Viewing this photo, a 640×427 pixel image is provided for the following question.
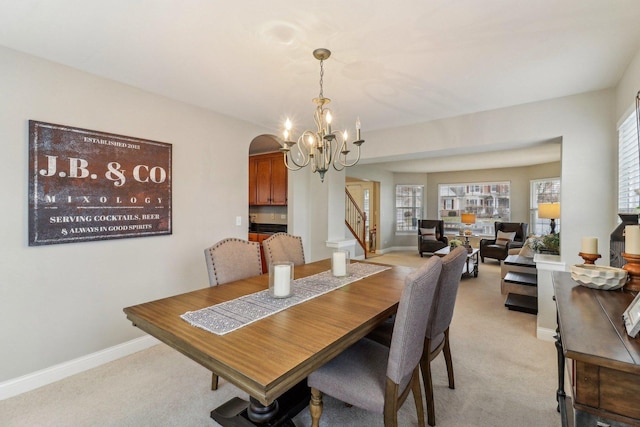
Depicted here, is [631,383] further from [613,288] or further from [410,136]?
[410,136]

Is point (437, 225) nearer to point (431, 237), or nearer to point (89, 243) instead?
point (431, 237)

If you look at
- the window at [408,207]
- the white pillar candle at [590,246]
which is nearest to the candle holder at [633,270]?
the white pillar candle at [590,246]

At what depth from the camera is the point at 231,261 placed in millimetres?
2268

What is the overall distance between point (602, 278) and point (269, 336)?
1.70 m

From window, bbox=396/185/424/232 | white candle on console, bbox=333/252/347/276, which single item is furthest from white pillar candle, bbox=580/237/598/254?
window, bbox=396/185/424/232

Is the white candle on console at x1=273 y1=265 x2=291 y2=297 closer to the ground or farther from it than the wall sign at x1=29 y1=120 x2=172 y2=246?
closer to the ground

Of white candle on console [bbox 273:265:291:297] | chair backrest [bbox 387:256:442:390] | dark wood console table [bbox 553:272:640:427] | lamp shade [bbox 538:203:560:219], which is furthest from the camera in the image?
lamp shade [bbox 538:203:560:219]

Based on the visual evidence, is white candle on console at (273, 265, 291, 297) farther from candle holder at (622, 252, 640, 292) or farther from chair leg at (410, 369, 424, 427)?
candle holder at (622, 252, 640, 292)

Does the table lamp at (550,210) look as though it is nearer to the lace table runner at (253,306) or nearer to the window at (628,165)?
the window at (628,165)

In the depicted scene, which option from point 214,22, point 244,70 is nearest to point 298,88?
point 244,70

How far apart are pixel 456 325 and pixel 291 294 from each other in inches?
93.5

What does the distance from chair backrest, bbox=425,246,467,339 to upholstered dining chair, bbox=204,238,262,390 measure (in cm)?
138

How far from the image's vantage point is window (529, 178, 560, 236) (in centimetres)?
707

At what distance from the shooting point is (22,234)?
2125mm
